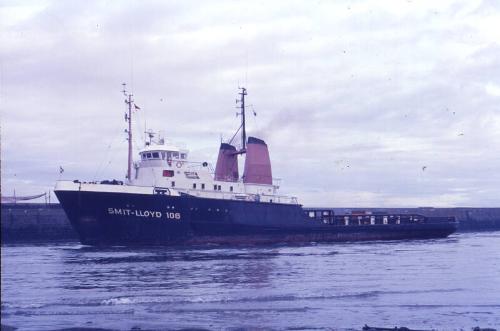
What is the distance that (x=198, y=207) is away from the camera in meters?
→ 45.2

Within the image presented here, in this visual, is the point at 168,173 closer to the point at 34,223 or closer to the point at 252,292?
the point at 34,223

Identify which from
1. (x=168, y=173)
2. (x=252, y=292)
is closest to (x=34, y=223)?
(x=168, y=173)

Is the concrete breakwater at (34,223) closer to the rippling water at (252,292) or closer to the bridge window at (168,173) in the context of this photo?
the bridge window at (168,173)

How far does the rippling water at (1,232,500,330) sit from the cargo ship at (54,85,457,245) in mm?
6120

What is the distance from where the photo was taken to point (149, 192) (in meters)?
43.7

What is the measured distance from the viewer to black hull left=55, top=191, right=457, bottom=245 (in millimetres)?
42688

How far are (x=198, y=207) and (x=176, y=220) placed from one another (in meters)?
1.78

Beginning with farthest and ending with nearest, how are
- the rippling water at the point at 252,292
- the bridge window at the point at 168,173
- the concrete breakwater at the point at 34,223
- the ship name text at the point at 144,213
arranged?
1. the concrete breakwater at the point at 34,223
2. the bridge window at the point at 168,173
3. the ship name text at the point at 144,213
4. the rippling water at the point at 252,292

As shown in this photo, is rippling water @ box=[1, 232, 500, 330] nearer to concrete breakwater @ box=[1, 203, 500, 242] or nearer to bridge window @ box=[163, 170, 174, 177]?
bridge window @ box=[163, 170, 174, 177]

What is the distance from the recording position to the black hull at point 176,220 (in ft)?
140

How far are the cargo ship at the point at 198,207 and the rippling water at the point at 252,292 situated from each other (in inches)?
241

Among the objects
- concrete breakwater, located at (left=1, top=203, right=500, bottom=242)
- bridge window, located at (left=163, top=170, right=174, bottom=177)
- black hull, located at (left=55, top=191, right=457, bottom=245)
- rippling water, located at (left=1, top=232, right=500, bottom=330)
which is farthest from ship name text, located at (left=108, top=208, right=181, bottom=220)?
concrete breakwater, located at (left=1, top=203, right=500, bottom=242)

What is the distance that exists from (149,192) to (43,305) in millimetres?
23908

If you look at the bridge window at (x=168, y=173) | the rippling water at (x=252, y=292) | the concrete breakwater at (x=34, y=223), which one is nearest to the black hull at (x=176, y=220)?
the bridge window at (x=168, y=173)
